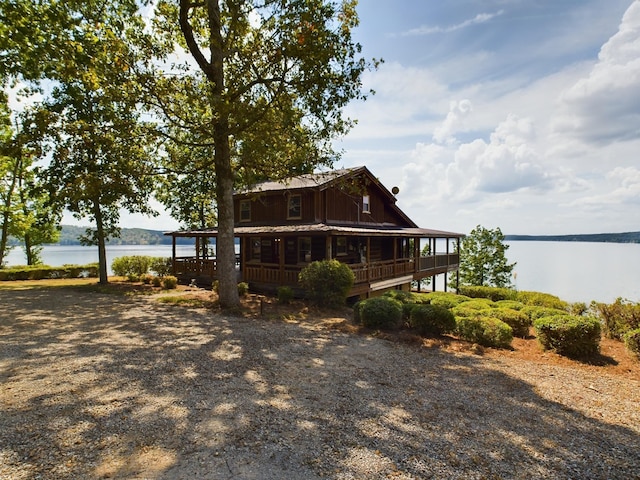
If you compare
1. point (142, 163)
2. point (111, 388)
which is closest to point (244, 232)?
point (142, 163)

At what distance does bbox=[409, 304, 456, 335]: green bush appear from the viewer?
978 cm

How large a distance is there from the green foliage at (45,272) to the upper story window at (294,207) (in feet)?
58.5

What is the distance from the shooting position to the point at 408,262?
73.8ft

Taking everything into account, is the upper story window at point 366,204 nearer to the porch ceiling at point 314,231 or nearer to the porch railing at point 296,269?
the porch ceiling at point 314,231

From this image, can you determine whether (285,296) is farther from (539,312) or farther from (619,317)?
(619,317)

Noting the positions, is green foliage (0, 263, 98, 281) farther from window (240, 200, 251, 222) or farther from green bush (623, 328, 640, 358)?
green bush (623, 328, 640, 358)

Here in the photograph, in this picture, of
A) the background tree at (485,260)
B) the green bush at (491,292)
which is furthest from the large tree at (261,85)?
the background tree at (485,260)

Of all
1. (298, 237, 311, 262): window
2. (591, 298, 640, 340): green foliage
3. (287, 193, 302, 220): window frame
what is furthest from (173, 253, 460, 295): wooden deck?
(591, 298, 640, 340): green foliage

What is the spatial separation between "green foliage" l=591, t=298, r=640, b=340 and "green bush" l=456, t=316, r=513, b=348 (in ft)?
11.3

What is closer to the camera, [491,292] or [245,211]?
[491,292]

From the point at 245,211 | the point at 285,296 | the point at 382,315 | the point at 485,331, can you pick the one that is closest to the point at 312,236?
the point at 285,296

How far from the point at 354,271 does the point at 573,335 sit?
958cm

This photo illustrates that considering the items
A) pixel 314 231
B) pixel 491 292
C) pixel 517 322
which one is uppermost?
pixel 314 231

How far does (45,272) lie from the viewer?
84.5 ft
